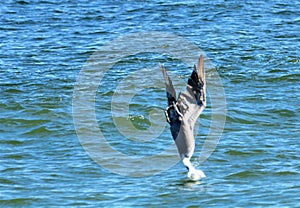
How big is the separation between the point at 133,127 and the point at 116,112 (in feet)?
2.55

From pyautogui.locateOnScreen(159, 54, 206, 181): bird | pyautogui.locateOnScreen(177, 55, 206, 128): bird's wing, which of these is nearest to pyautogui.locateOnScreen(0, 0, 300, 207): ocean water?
pyautogui.locateOnScreen(159, 54, 206, 181): bird

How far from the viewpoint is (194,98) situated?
906 cm

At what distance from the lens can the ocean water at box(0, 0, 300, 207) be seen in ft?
32.7

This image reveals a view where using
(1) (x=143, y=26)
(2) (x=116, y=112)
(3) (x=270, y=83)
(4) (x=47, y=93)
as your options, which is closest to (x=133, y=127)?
(2) (x=116, y=112)

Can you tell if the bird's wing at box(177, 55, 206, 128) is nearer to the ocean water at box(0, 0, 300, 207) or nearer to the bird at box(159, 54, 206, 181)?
the bird at box(159, 54, 206, 181)

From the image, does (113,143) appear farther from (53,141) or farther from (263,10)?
(263,10)

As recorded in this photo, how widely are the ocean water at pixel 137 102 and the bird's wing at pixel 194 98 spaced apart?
1.06m

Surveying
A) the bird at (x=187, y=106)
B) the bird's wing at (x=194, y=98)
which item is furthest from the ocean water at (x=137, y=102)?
the bird's wing at (x=194, y=98)

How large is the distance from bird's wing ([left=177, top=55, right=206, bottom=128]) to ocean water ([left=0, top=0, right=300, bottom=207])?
3.47 ft

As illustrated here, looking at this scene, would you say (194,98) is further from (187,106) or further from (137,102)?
(137,102)

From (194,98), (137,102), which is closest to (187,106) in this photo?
(194,98)

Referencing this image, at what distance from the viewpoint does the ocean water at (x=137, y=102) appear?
392 inches

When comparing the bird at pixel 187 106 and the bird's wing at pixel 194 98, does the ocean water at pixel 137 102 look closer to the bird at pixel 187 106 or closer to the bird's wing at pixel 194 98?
the bird at pixel 187 106

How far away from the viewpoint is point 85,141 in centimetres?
1200
